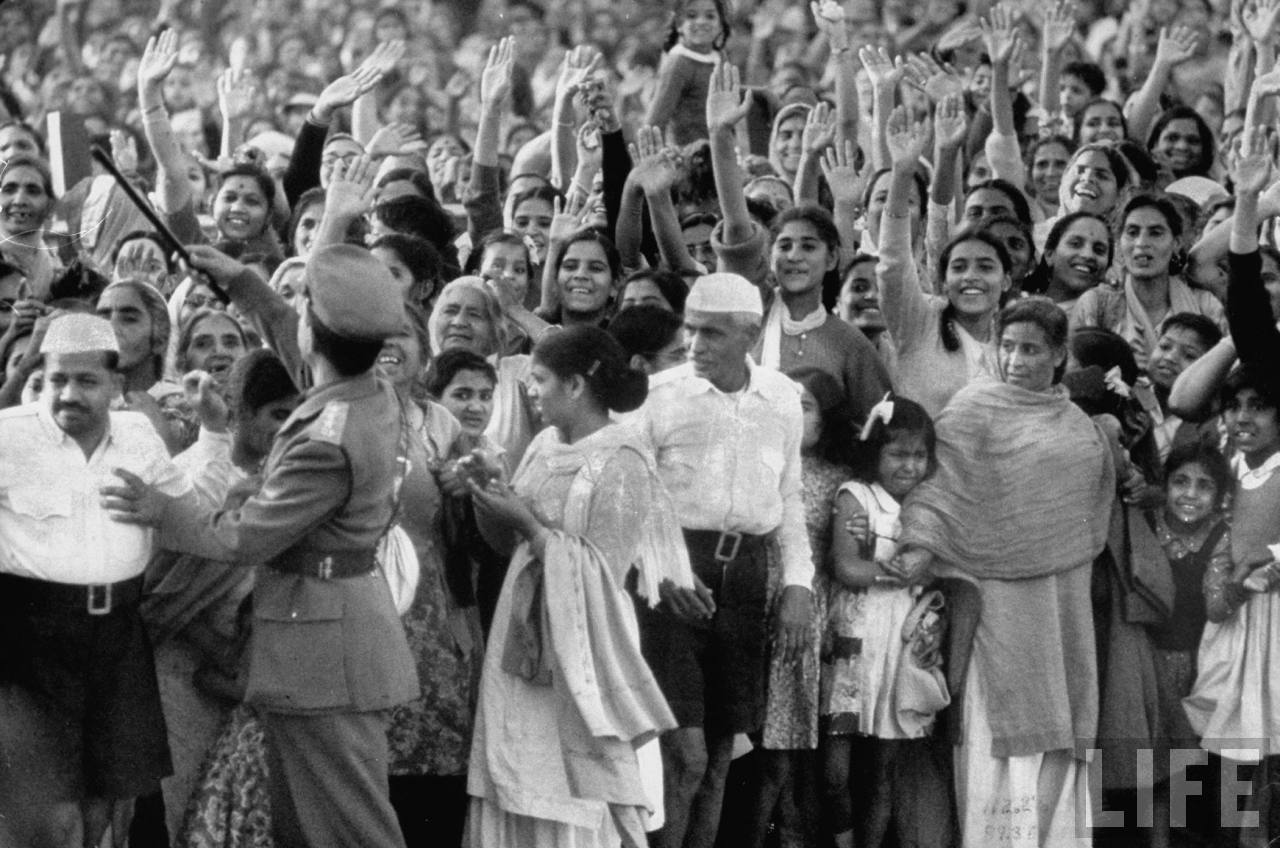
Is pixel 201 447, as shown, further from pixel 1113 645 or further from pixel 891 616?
pixel 1113 645

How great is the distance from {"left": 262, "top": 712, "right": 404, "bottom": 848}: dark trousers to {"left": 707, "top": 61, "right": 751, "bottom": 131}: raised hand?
329 cm

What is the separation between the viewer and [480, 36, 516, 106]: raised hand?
1060cm

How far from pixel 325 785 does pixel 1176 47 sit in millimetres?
Result: 7018

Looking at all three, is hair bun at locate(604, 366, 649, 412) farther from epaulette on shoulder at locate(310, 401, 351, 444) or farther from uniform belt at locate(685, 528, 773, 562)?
epaulette on shoulder at locate(310, 401, 351, 444)

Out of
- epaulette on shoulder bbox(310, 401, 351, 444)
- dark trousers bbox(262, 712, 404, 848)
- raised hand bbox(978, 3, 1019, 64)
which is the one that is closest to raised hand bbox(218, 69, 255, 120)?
raised hand bbox(978, 3, 1019, 64)

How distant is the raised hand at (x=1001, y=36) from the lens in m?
11.0

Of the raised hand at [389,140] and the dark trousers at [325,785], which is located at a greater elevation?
the raised hand at [389,140]

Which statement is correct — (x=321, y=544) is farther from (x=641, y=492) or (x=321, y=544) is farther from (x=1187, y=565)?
(x=1187, y=565)

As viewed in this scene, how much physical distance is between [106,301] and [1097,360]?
3355 mm

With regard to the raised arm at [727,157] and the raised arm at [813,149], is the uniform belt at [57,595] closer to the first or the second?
the raised arm at [727,157]

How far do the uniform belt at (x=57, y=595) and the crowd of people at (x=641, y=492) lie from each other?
0.01 meters

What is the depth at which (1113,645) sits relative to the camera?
8258 millimetres

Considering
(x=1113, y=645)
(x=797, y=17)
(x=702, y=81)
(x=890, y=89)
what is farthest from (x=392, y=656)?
(x=797, y=17)

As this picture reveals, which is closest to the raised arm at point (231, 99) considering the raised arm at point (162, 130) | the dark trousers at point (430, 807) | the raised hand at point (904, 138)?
the raised arm at point (162, 130)
